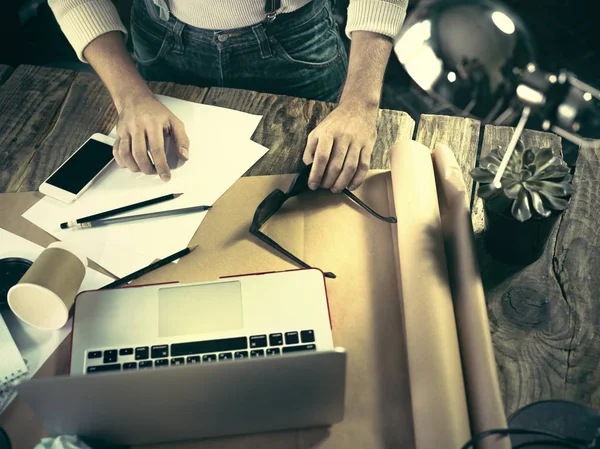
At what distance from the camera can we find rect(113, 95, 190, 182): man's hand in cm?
105

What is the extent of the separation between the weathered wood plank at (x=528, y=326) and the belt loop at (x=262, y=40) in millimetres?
610

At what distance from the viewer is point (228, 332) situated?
811 mm

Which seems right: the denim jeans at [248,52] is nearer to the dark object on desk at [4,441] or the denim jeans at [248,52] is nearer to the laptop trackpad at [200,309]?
the laptop trackpad at [200,309]

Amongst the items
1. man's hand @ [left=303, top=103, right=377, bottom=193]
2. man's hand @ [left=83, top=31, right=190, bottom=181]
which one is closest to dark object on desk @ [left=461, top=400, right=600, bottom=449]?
man's hand @ [left=303, top=103, right=377, bottom=193]

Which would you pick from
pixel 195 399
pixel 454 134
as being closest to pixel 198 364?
pixel 195 399

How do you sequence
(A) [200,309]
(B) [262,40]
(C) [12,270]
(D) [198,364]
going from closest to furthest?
(D) [198,364], (A) [200,309], (C) [12,270], (B) [262,40]

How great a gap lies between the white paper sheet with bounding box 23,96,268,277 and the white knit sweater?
0.21 metres

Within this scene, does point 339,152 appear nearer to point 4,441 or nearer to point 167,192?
point 167,192

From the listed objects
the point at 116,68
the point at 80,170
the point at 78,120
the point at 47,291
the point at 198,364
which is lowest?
the point at 198,364

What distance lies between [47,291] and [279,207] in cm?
38

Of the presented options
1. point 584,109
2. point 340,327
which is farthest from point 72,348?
point 584,109

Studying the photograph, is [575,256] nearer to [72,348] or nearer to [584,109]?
[584,109]

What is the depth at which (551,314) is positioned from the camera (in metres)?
0.86

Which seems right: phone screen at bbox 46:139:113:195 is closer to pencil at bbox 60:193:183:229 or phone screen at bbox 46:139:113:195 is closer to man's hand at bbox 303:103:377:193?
pencil at bbox 60:193:183:229
